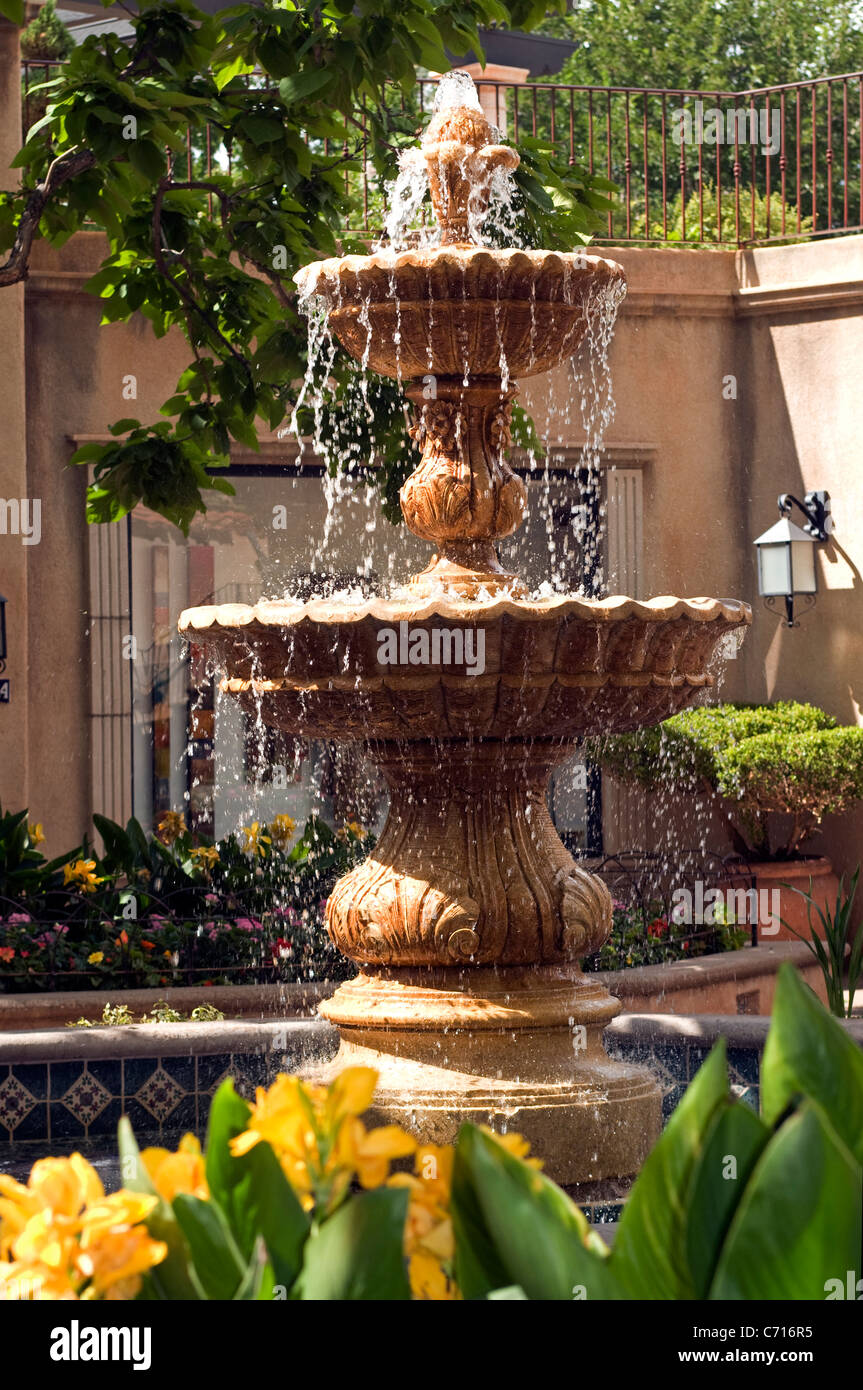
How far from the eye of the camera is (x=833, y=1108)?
121 centimetres

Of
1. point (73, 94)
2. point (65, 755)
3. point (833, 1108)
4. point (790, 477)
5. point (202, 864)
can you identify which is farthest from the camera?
point (790, 477)

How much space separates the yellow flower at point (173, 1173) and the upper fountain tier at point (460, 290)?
11.6ft

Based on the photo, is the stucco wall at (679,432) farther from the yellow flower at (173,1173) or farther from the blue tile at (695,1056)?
the yellow flower at (173,1173)

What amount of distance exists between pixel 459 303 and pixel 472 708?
1206mm

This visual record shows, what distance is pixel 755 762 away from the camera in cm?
1039

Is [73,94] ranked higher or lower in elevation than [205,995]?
higher

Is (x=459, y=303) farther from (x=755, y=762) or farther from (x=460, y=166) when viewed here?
(x=755, y=762)

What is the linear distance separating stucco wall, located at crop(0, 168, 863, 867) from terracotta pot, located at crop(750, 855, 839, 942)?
52cm

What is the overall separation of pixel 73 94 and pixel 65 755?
5893 millimetres

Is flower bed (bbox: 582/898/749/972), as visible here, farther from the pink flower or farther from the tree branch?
the tree branch

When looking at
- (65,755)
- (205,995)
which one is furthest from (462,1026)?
(65,755)

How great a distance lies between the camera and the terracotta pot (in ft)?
34.1

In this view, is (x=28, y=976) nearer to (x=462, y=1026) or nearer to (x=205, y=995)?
(x=205, y=995)
